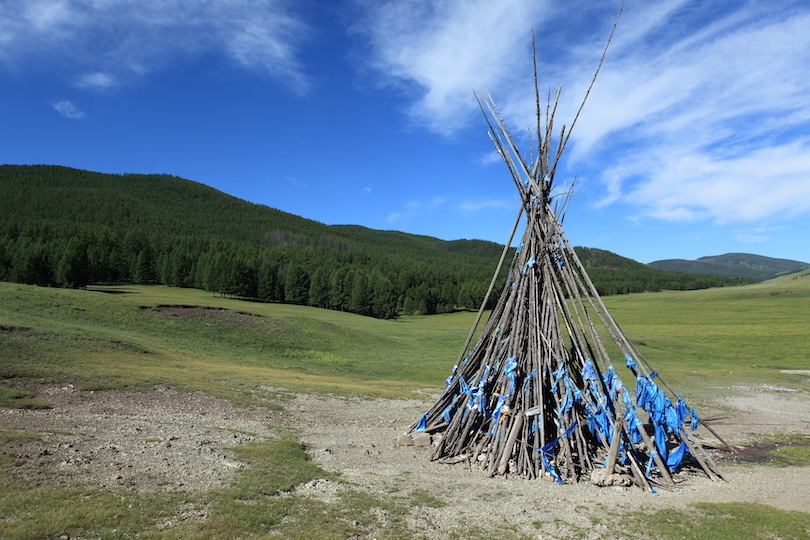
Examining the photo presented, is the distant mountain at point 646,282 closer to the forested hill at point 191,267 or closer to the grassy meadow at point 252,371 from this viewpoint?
the forested hill at point 191,267

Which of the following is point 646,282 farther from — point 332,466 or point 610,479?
point 332,466

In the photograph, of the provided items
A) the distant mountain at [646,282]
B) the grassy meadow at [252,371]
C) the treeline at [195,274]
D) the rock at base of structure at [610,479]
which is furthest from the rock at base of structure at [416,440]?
the distant mountain at [646,282]

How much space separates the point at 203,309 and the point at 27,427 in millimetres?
26033

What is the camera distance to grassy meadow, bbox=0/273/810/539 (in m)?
5.56

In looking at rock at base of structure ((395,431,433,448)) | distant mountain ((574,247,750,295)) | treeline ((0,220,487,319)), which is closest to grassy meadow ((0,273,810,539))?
rock at base of structure ((395,431,433,448))

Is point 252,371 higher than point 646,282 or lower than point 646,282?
lower

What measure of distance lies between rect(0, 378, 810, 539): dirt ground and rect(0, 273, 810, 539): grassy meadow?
0.46 m

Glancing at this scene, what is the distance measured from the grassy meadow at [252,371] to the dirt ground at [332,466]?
0.46m

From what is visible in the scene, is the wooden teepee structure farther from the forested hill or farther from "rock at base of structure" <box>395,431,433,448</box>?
the forested hill

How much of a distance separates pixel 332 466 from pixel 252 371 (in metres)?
12.6

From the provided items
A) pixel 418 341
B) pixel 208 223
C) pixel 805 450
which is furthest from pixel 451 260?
pixel 805 450

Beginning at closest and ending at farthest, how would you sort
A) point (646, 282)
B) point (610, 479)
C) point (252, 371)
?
point (610, 479), point (252, 371), point (646, 282)

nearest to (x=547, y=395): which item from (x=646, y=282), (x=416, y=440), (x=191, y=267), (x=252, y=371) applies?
(x=416, y=440)

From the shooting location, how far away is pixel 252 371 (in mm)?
19922
